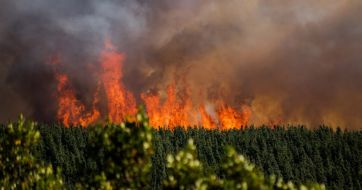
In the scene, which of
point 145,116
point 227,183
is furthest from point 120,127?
point 227,183

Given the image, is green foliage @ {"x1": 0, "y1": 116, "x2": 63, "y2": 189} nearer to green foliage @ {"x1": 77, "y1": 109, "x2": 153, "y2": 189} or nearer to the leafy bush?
the leafy bush

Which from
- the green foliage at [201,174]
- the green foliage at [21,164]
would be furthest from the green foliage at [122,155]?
the green foliage at [21,164]

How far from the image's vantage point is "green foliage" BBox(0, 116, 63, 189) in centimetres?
4762

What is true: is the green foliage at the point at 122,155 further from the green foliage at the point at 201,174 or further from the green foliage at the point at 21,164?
the green foliage at the point at 21,164

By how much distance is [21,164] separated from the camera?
49219mm

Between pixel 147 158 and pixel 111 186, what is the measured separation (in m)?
3.72

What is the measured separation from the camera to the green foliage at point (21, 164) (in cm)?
4762

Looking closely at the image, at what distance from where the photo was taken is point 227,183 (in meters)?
37.8

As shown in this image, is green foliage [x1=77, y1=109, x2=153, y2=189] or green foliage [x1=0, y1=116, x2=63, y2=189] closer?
green foliage [x1=77, y1=109, x2=153, y2=189]

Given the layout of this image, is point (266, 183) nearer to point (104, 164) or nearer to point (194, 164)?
point (194, 164)

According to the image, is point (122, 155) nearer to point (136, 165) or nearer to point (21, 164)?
point (136, 165)

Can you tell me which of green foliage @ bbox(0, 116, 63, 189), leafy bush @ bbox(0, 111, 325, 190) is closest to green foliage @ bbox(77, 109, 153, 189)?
leafy bush @ bbox(0, 111, 325, 190)

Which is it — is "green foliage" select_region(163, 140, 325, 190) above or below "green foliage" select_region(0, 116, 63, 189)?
below

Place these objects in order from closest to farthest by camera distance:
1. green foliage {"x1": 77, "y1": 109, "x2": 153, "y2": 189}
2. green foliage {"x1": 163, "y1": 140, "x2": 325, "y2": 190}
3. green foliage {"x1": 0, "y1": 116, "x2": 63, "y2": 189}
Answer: green foliage {"x1": 163, "y1": 140, "x2": 325, "y2": 190}, green foliage {"x1": 77, "y1": 109, "x2": 153, "y2": 189}, green foliage {"x1": 0, "y1": 116, "x2": 63, "y2": 189}
